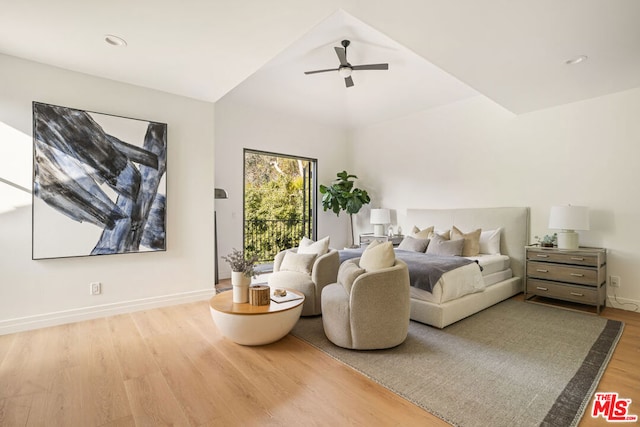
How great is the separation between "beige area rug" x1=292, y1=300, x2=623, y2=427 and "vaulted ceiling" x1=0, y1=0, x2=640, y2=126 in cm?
264

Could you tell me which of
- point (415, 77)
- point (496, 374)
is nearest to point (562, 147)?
point (415, 77)

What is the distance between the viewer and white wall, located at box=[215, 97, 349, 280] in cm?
532

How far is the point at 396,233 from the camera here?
619cm

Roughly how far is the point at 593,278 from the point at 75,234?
5810 millimetres

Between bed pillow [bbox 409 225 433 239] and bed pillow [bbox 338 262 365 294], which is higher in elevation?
bed pillow [bbox 409 225 433 239]

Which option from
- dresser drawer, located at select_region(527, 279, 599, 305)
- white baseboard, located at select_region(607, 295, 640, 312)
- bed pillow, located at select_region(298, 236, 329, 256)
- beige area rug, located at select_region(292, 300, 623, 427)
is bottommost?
beige area rug, located at select_region(292, 300, 623, 427)

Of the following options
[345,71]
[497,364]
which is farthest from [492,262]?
[345,71]

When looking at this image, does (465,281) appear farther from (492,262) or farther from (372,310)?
(372,310)

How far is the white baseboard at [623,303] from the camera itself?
3.79m

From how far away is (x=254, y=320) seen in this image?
103 inches

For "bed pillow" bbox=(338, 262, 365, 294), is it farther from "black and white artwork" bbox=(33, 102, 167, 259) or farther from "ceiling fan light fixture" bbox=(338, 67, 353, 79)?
"ceiling fan light fixture" bbox=(338, 67, 353, 79)

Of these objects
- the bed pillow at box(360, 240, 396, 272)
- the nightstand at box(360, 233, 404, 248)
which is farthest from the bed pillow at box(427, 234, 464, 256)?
the bed pillow at box(360, 240, 396, 272)

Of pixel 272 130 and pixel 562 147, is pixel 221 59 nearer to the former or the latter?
pixel 272 130

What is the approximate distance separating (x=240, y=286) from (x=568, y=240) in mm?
3999
